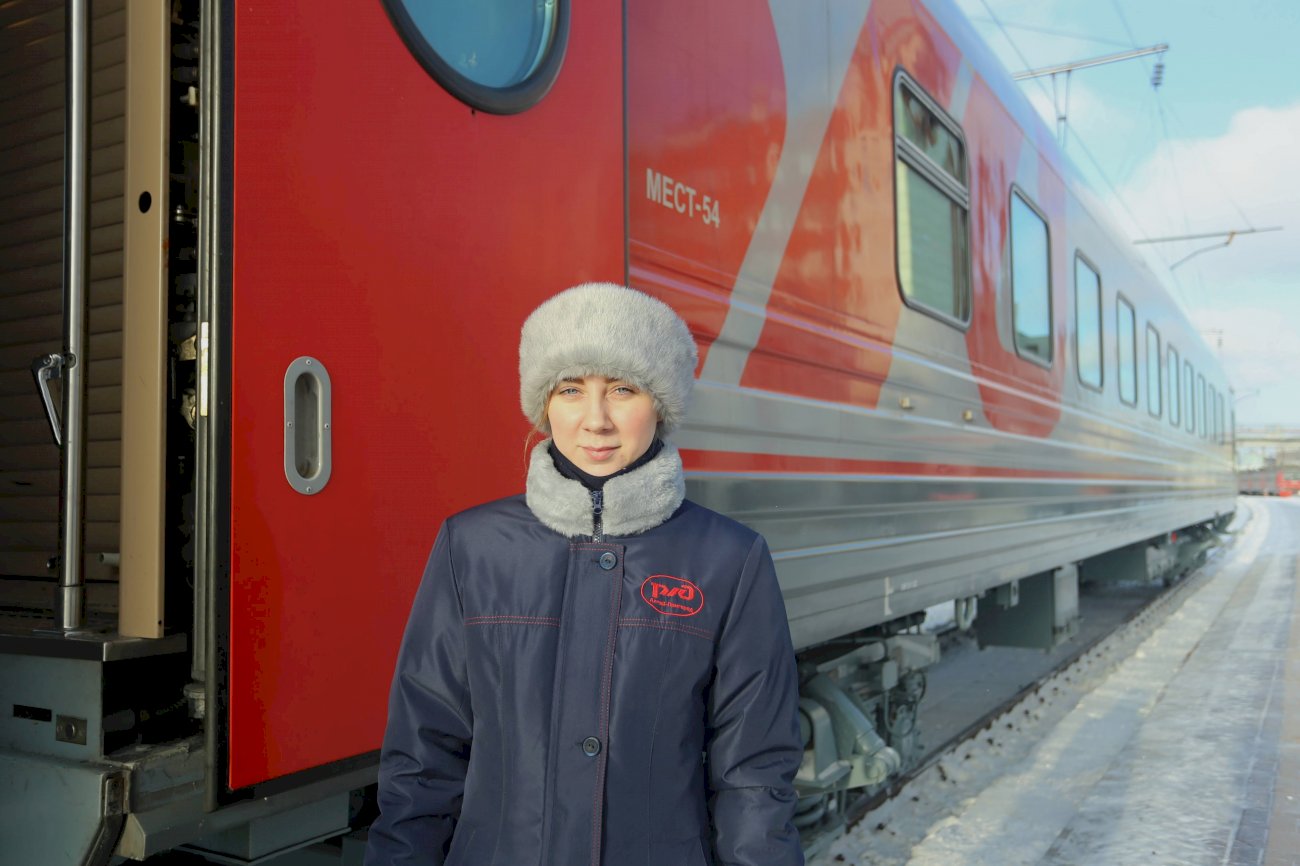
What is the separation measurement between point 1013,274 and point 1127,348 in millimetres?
3674

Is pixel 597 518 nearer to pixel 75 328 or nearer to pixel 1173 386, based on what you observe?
pixel 75 328

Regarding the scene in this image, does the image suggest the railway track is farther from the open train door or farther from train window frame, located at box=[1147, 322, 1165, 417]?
the open train door

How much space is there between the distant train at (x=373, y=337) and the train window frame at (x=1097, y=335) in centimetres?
242

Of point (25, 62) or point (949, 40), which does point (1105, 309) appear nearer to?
point (949, 40)

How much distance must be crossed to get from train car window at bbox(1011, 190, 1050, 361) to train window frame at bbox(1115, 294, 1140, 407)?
90.8 inches

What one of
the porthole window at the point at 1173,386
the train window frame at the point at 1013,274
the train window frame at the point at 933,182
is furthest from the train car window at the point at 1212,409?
the train window frame at the point at 933,182

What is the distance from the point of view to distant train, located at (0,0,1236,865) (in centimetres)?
157

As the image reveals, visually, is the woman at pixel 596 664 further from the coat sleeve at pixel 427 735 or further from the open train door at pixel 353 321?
the open train door at pixel 353 321

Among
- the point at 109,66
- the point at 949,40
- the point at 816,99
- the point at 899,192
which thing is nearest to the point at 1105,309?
the point at 949,40

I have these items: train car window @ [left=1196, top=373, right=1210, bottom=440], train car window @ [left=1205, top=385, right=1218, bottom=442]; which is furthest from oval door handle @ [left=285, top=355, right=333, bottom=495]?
train car window @ [left=1205, top=385, right=1218, bottom=442]

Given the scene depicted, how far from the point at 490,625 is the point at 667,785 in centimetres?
31

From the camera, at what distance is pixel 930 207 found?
13.5 feet

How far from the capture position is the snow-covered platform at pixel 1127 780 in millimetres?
3730

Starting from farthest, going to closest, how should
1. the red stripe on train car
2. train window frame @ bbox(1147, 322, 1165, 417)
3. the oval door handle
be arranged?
train window frame @ bbox(1147, 322, 1165, 417) → the red stripe on train car → the oval door handle
